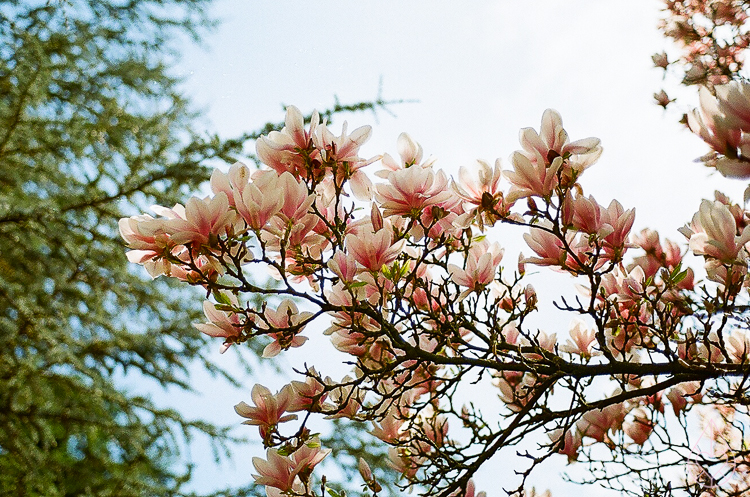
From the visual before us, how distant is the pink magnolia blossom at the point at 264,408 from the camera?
0.92 meters

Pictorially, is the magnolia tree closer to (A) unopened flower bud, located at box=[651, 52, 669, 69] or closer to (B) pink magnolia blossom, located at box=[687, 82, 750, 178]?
(B) pink magnolia blossom, located at box=[687, 82, 750, 178]

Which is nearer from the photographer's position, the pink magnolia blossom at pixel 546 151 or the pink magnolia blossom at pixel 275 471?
the pink magnolia blossom at pixel 546 151

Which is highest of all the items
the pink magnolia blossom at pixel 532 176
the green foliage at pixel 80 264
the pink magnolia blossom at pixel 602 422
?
the green foliage at pixel 80 264

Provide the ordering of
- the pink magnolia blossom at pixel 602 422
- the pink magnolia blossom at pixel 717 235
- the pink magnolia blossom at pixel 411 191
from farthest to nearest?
the pink magnolia blossom at pixel 602 422 < the pink magnolia blossom at pixel 411 191 < the pink magnolia blossom at pixel 717 235

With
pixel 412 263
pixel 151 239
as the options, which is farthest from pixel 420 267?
pixel 151 239

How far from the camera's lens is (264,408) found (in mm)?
927

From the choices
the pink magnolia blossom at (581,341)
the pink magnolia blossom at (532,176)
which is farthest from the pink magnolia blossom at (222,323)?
the pink magnolia blossom at (581,341)

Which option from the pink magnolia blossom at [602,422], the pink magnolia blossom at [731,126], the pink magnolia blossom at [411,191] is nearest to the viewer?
the pink magnolia blossom at [731,126]

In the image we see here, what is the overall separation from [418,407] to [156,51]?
3603 mm

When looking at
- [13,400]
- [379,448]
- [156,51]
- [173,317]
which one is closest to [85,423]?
[13,400]

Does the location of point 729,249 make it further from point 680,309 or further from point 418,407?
point 418,407

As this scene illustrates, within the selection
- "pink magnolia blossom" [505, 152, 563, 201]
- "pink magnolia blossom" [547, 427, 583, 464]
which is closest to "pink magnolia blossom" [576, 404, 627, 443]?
"pink magnolia blossom" [547, 427, 583, 464]

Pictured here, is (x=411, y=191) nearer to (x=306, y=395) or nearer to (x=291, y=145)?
(x=291, y=145)

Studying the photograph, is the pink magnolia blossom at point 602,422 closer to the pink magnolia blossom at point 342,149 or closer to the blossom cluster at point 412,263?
the blossom cluster at point 412,263
